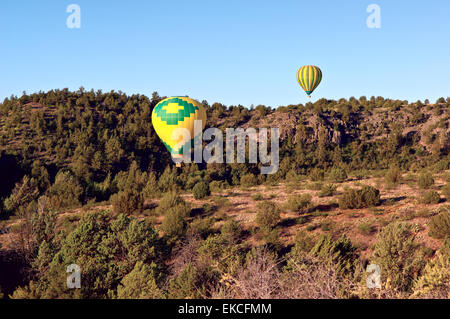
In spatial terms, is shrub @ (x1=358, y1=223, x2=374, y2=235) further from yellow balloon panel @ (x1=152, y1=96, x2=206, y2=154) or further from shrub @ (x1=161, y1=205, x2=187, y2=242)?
yellow balloon panel @ (x1=152, y1=96, x2=206, y2=154)

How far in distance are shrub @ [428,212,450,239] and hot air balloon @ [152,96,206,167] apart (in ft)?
75.1

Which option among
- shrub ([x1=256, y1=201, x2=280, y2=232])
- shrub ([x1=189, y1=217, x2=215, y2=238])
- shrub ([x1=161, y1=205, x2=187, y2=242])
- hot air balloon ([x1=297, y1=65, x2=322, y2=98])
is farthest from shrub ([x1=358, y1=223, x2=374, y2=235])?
hot air balloon ([x1=297, y1=65, x2=322, y2=98])

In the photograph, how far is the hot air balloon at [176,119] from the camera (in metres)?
36.1

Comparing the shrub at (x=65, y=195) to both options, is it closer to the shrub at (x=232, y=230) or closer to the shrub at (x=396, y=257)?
the shrub at (x=232, y=230)

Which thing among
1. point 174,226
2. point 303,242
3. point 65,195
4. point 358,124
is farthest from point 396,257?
point 358,124

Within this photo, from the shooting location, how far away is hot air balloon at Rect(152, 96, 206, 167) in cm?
3609

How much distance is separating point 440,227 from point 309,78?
33.4m

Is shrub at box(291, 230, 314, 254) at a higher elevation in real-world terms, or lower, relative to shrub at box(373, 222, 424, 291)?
lower

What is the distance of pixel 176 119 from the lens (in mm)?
36125

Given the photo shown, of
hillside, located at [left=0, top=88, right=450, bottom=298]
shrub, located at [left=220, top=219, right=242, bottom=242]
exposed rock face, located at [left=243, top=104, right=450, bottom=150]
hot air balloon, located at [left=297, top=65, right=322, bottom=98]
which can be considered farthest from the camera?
exposed rock face, located at [left=243, top=104, right=450, bottom=150]

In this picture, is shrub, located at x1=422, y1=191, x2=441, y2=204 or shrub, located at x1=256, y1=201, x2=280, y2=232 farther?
shrub, located at x1=422, y1=191, x2=441, y2=204

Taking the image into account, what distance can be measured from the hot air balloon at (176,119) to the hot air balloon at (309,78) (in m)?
18.8

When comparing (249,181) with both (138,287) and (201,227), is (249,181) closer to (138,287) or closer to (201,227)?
(201,227)

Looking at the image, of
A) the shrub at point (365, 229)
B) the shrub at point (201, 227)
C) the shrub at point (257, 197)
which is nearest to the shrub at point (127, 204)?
the shrub at point (201, 227)
